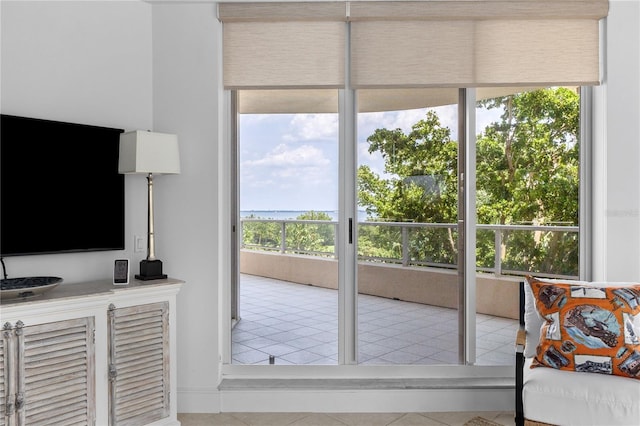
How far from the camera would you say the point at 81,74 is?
2678 millimetres

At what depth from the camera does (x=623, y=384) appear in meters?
2.10

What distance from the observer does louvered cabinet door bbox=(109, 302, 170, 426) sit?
2.40 meters

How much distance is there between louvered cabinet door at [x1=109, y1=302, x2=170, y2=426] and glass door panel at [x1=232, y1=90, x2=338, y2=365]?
2.01 feet

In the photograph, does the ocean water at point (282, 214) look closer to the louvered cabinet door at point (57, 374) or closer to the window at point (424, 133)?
the window at point (424, 133)

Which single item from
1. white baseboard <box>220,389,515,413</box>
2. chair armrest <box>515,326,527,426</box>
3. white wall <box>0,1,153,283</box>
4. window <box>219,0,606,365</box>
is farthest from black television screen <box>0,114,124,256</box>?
chair armrest <box>515,326,527,426</box>

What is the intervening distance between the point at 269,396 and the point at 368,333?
76cm

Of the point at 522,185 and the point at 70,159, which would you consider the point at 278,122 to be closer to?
the point at 70,159

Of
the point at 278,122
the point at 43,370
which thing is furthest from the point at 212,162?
the point at 43,370

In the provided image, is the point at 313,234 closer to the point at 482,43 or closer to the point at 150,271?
the point at 150,271

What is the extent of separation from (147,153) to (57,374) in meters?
1.22

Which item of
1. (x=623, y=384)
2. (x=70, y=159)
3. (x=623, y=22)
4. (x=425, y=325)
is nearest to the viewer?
(x=623, y=384)

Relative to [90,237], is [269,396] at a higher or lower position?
lower

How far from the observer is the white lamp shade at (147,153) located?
253 centimetres

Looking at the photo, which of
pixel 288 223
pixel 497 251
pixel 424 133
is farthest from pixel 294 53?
pixel 497 251
